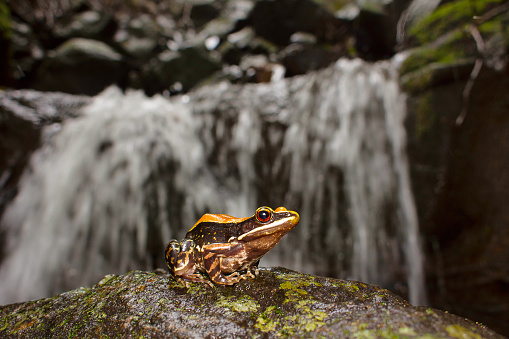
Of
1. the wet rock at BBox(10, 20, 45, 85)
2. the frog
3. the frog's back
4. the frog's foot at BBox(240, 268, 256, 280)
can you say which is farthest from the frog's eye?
the wet rock at BBox(10, 20, 45, 85)

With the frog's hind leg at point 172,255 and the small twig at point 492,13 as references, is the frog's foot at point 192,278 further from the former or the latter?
the small twig at point 492,13

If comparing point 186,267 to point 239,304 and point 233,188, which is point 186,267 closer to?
point 239,304

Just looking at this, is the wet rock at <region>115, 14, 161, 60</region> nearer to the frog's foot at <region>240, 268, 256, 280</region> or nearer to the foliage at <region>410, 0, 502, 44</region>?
the foliage at <region>410, 0, 502, 44</region>

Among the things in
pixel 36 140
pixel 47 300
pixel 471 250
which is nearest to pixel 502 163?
pixel 471 250

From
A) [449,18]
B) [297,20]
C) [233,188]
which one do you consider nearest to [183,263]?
[233,188]

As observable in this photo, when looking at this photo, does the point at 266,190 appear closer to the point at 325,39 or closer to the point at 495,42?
the point at 495,42

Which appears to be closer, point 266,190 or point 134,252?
point 134,252

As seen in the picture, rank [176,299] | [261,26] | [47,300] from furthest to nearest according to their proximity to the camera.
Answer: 1. [261,26]
2. [47,300]
3. [176,299]

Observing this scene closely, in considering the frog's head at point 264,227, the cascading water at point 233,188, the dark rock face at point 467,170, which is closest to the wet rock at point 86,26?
the cascading water at point 233,188
